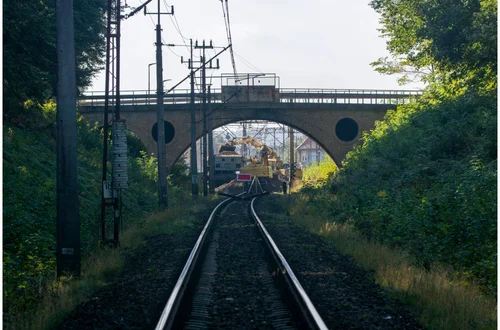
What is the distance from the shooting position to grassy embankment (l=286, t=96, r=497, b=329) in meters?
9.12

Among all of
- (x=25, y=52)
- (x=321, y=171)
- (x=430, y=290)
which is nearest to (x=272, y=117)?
(x=321, y=171)

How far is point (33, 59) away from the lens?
910 inches

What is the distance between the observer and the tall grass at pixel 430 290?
7.62m

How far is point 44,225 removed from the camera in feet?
47.5

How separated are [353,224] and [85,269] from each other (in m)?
9.26

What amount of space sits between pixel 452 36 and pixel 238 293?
72.6 ft

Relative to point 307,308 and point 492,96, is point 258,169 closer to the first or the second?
point 492,96

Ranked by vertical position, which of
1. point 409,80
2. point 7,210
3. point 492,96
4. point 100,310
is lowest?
point 100,310

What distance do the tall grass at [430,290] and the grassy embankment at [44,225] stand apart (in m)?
4.84

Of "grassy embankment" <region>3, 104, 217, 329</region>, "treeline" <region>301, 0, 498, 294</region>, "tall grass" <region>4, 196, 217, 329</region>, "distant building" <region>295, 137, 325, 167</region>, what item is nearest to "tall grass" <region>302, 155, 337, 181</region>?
"treeline" <region>301, 0, 498, 294</region>

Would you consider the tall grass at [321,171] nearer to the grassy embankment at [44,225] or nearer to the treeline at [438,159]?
the treeline at [438,159]

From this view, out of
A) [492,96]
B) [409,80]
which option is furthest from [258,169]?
[492,96]

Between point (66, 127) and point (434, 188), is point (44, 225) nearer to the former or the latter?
point (66, 127)

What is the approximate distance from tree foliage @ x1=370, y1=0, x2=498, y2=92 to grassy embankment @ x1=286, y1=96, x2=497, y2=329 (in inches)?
67.5
